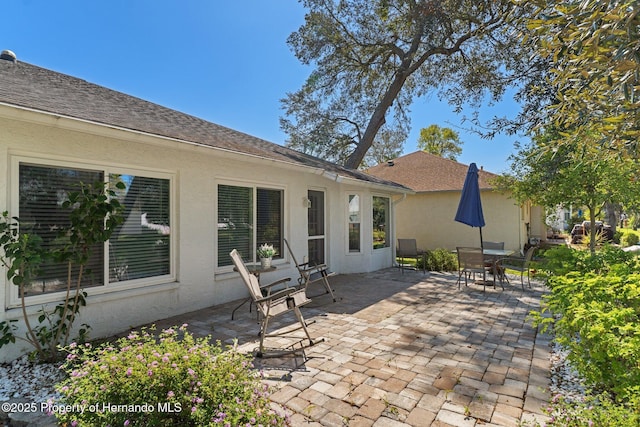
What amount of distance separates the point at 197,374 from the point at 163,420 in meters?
0.34

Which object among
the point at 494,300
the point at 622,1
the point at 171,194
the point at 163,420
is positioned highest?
the point at 622,1

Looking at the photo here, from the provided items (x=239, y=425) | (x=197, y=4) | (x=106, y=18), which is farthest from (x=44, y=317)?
(x=197, y=4)

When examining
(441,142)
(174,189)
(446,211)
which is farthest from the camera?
(441,142)

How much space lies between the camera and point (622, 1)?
9.23 ft

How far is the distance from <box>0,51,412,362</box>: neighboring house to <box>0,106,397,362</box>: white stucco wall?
0.6 inches

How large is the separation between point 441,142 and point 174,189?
3455 cm

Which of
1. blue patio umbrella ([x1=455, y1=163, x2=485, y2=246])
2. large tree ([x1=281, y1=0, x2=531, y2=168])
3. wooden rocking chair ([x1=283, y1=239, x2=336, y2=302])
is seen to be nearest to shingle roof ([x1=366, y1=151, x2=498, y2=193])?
large tree ([x1=281, y1=0, x2=531, y2=168])

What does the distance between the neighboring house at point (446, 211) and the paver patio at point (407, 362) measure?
28.2 ft

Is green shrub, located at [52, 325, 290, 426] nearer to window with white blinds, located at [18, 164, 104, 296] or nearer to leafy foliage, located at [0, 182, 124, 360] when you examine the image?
leafy foliage, located at [0, 182, 124, 360]

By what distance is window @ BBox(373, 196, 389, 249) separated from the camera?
1153cm

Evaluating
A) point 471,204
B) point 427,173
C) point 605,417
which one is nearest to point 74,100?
point 605,417

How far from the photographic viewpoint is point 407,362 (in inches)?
162

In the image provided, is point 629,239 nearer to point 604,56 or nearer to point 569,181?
point 569,181

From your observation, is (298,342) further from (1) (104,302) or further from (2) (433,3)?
(2) (433,3)
